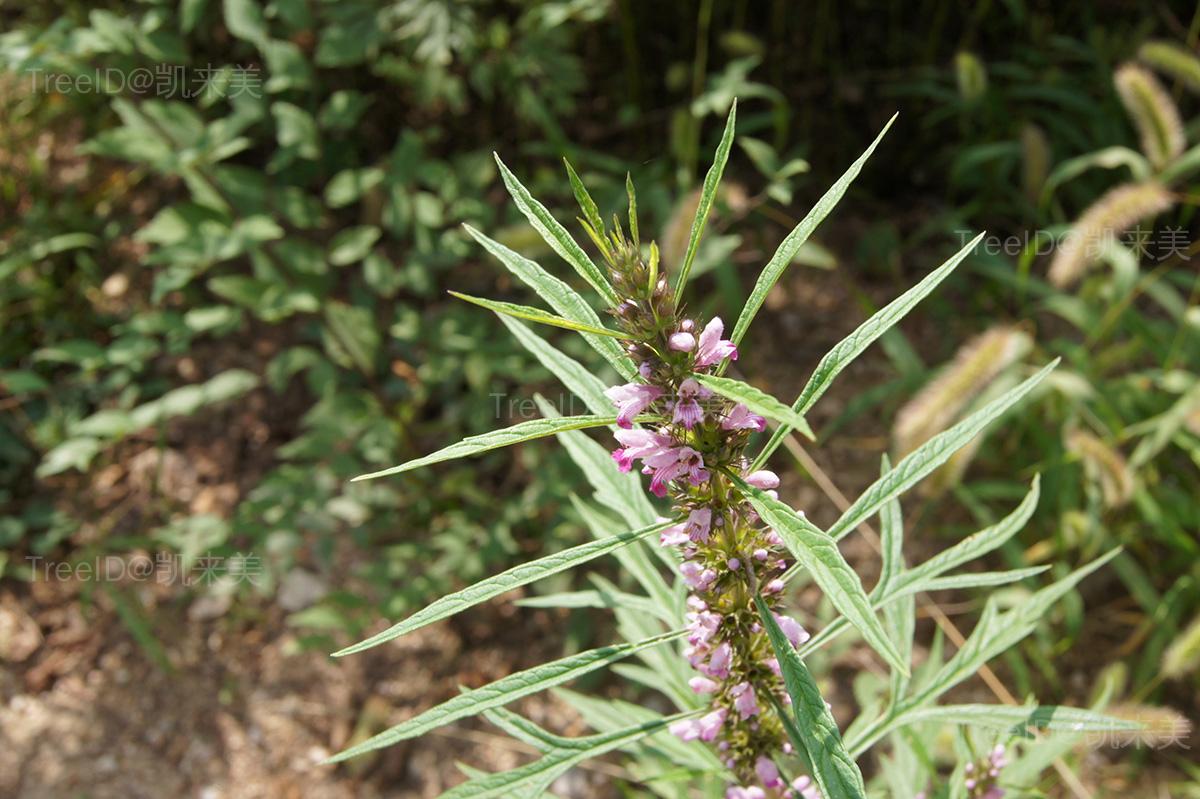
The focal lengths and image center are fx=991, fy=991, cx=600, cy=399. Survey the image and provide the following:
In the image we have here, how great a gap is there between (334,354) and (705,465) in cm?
200

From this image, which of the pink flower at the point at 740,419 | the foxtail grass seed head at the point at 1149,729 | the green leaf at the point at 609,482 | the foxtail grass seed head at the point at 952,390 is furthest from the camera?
the foxtail grass seed head at the point at 952,390

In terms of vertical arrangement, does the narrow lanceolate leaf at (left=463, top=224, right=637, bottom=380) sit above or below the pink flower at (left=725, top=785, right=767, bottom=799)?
above

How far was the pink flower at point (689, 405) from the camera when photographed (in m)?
1.03

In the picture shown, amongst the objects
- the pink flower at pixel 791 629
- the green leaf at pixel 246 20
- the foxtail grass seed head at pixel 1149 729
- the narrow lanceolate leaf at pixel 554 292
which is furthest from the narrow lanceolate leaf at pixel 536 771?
the green leaf at pixel 246 20

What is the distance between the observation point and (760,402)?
855 mm

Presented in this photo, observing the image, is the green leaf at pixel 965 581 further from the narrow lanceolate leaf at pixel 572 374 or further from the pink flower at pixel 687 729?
the narrow lanceolate leaf at pixel 572 374

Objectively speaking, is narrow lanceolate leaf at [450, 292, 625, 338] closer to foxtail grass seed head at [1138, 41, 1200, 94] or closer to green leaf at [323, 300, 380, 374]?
green leaf at [323, 300, 380, 374]

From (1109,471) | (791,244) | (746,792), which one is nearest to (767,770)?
(746,792)

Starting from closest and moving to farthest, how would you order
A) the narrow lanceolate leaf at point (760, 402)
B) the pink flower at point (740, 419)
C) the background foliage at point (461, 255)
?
the narrow lanceolate leaf at point (760, 402), the pink flower at point (740, 419), the background foliage at point (461, 255)

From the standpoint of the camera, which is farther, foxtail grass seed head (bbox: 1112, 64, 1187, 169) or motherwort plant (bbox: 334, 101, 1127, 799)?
foxtail grass seed head (bbox: 1112, 64, 1187, 169)

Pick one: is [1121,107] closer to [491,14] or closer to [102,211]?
[491,14]

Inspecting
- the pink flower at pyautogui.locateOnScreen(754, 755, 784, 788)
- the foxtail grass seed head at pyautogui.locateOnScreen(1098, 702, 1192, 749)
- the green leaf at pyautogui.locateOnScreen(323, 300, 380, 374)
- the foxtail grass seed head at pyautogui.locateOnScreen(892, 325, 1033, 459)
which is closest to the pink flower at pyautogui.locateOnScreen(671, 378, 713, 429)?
the pink flower at pyautogui.locateOnScreen(754, 755, 784, 788)

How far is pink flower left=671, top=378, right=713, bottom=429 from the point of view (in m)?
1.03

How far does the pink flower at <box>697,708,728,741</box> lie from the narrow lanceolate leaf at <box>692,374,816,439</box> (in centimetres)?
59
